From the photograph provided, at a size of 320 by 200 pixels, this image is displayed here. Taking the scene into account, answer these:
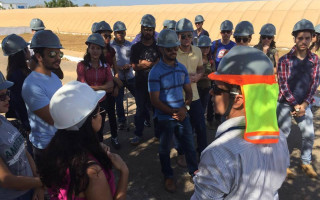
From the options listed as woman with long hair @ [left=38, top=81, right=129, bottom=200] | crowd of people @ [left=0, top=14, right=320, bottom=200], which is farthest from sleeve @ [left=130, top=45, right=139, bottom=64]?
woman with long hair @ [left=38, top=81, right=129, bottom=200]

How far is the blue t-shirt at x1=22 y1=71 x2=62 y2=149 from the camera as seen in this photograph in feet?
8.44

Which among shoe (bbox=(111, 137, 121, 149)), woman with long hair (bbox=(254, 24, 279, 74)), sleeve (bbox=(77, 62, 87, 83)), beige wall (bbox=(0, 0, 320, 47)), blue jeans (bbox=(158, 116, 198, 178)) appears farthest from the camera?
beige wall (bbox=(0, 0, 320, 47))

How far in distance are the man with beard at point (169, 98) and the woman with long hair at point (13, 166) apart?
1.75m

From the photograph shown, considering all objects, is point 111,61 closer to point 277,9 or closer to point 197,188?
point 197,188

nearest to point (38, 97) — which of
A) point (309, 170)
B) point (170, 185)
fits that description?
point (170, 185)

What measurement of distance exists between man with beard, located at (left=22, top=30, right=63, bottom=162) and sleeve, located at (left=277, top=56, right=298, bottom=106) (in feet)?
10.4

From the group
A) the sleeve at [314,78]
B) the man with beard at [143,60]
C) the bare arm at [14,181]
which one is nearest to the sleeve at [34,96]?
the bare arm at [14,181]

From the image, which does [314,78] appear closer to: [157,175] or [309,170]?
[309,170]

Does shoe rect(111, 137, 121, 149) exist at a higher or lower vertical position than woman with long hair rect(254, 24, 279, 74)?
lower

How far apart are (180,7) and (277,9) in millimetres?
11146

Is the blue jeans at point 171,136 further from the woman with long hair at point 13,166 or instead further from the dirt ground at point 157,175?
the woman with long hair at point 13,166

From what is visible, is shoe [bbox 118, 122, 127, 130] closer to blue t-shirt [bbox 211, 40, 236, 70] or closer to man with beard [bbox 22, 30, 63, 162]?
blue t-shirt [bbox 211, 40, 236, 70]

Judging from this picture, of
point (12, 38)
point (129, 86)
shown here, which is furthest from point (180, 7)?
point (12, 38)

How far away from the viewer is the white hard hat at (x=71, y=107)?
159 cm
